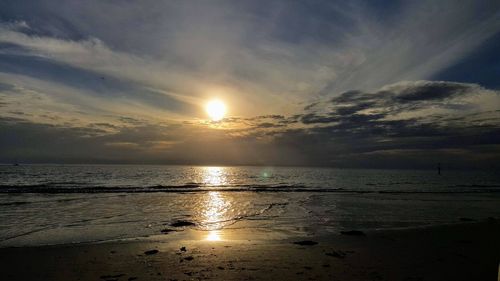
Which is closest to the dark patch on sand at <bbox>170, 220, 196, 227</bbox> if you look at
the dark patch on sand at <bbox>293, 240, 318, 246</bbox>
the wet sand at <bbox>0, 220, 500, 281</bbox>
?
the wet sand at <bbox>0, 220, 500, 281</bbox>

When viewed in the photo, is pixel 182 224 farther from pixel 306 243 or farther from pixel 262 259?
pixel 262 259

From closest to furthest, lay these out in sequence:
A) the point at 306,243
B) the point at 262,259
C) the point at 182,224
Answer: the point at 262,259 → the point at 306,243 → the point at 182,224

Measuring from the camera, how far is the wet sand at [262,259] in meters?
9.91

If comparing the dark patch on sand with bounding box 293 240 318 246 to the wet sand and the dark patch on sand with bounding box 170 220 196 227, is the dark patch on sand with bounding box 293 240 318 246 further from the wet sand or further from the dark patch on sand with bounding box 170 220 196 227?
the dark patch on sand with bounding box 170 220 196 227

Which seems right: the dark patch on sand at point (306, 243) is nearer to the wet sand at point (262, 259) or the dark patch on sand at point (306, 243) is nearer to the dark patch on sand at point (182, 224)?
the wet sand at point (262, 259)

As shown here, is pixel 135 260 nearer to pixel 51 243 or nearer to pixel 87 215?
pixel 51 243

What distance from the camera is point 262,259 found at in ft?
37.6

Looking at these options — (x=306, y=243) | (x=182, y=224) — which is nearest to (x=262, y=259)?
(x=306, y=243)

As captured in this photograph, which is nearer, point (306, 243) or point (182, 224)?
point (306, 243)

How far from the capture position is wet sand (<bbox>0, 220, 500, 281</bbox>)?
32.5ft

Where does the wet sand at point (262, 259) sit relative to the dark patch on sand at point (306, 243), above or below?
below

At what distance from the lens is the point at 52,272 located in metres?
10.2

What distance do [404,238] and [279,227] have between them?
6.21m

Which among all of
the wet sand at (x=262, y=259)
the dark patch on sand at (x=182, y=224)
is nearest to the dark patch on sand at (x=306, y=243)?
the wet sand at (x=262, y=259)
